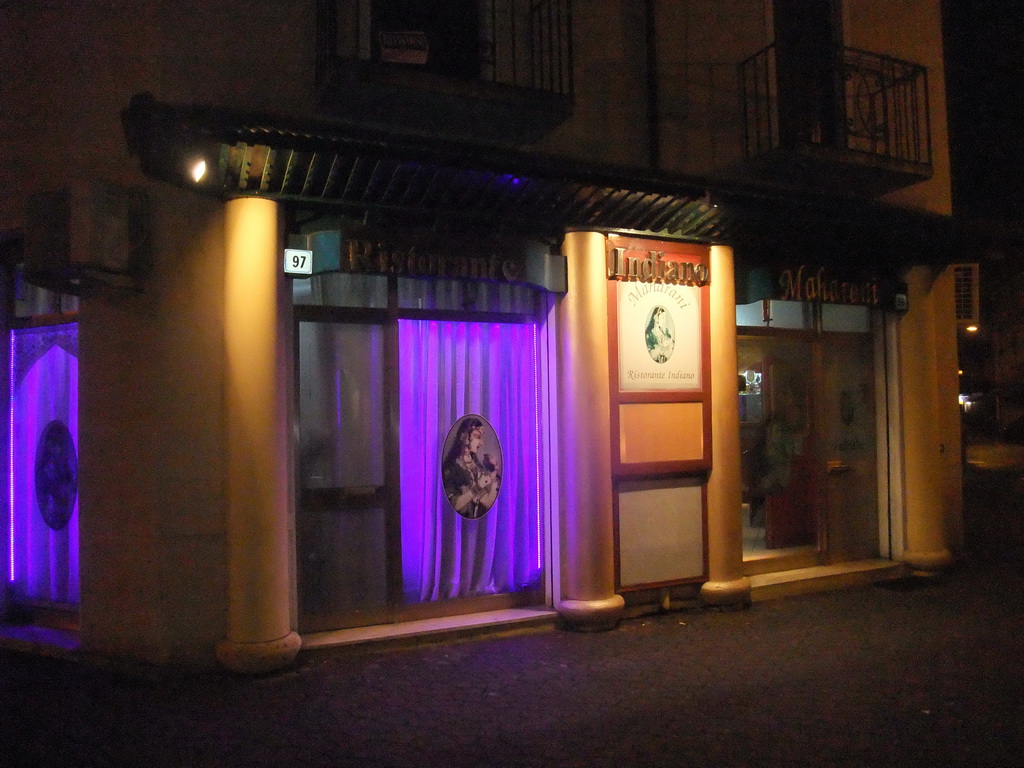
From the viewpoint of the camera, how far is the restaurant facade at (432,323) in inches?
239

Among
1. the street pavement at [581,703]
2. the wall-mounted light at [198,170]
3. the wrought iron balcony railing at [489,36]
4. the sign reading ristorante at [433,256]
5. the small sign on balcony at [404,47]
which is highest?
the wrought iron balcony railing at [489,36]

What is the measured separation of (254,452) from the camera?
603cm

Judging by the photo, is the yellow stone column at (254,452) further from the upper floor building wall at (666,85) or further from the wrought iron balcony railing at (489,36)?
the upper floor building wall at (666,85)

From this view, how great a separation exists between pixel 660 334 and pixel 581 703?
11.8 ft

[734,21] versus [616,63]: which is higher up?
[734,21]

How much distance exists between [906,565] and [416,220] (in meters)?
6.77

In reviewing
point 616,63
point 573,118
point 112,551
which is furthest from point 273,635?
point 616,63

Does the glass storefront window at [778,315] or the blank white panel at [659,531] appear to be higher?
the glass storefront window at [778,315]

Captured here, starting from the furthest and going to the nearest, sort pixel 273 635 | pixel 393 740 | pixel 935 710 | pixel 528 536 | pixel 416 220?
pixel 528 536 → pixel 416 220 → pixel 273 635 → pixel 935 710 → pixel 393 740

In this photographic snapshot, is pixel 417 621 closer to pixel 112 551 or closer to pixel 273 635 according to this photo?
pixel 273 635

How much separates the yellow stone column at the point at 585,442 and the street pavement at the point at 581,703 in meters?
0.42

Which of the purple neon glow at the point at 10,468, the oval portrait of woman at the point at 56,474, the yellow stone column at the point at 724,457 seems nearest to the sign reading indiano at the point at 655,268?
the yellow stone column at the point at 724,457

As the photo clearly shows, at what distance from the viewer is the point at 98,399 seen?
6.28 m

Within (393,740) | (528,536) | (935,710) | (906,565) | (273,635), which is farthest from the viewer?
(906,565)
